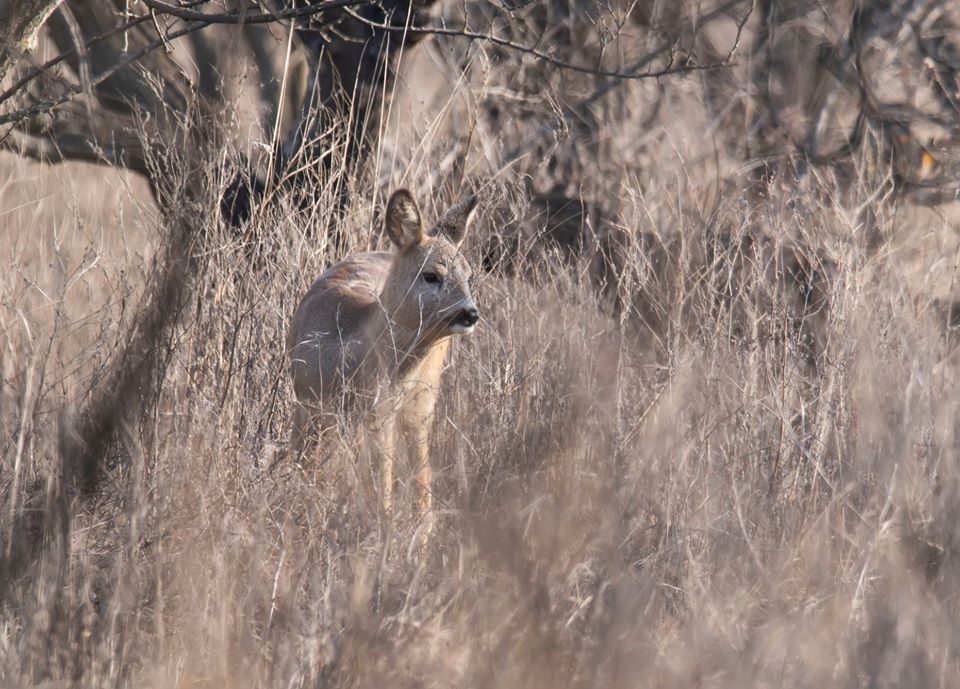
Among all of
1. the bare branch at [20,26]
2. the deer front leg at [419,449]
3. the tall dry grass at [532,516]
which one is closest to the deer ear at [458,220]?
the tall dry grass at [532,516]

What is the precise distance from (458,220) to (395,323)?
0.58 metres

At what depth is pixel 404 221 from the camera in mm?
6250

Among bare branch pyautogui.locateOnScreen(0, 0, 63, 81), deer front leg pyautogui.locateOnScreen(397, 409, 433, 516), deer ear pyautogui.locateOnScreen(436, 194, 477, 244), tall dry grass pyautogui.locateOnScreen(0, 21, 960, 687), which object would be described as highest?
bare branch pyautogui.locateOnScreen(0, 0, 63, 81)

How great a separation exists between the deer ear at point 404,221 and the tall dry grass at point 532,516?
20.5 inches

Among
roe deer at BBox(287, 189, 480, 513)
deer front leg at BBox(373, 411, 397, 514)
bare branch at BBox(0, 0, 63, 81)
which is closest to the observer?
bare branch at BBox(0, 0, 63, 81)

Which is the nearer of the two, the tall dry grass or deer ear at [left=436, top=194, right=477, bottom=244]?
the tall dry grass

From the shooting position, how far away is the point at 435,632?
139 inches

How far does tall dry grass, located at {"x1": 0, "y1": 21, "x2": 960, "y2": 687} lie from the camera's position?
11.0 feet

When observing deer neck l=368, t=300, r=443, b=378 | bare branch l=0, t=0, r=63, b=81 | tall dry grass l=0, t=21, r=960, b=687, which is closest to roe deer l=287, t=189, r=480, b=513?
deer neck l=368, t=300, r=443, b=378

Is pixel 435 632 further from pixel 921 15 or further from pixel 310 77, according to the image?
pixel 921 15

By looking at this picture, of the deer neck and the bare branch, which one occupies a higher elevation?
the bare branch

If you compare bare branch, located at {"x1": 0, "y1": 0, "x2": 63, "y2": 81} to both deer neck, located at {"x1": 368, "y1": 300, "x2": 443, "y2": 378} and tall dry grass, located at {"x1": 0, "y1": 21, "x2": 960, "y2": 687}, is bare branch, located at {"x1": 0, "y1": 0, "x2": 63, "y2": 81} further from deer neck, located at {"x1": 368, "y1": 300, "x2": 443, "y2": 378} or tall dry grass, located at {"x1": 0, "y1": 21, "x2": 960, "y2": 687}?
deer neck, located at {"x1": 368, "y1": 300, "x2": 443, "y2": 378}

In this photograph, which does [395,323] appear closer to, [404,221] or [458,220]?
[404,221]

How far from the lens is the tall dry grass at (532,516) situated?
11.0 ft
